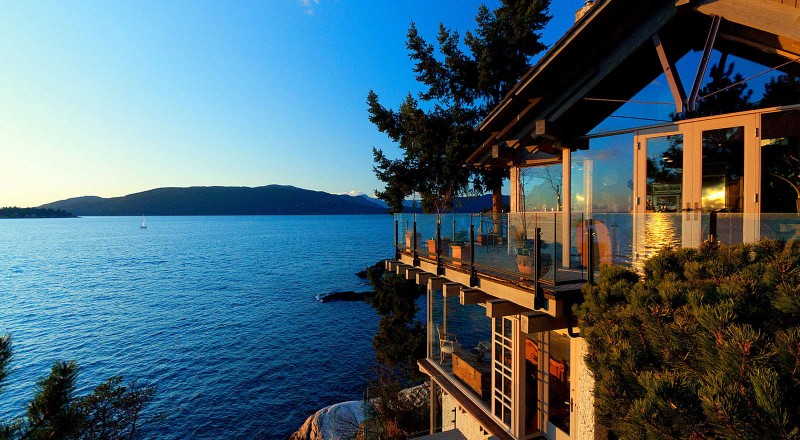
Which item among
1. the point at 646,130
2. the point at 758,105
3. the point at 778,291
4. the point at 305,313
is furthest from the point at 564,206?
the point at 305,313

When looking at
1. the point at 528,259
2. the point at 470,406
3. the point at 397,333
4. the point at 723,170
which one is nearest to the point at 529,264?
the point at 528,259

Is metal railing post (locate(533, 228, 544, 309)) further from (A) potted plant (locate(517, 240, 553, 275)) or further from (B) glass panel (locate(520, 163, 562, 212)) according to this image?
(B) glass panel (locate(520, 163, 562, 212))

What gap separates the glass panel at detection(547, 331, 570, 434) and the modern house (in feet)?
0.12

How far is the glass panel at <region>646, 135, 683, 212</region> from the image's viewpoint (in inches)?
276

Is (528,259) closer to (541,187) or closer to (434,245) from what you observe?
(434,245)

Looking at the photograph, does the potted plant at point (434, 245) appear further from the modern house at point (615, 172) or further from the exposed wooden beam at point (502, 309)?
the exposed wooden beam at point (502, 309)

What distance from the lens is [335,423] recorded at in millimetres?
17531

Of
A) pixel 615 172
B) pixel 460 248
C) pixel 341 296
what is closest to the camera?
pixel 615 172

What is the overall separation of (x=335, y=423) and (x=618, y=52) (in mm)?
18615

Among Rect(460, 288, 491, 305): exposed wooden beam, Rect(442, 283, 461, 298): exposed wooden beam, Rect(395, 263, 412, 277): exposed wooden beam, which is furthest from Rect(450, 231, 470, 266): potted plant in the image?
Rect(395, 263, 412, 277): exposed wooden beam

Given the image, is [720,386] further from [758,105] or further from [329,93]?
[329,93]

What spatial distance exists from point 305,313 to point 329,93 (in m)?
28.5

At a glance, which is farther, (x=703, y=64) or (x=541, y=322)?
(x=703, y=64)

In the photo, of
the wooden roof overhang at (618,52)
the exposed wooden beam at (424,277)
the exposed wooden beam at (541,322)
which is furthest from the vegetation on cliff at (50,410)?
the wooden roof overhang at (618,52)
